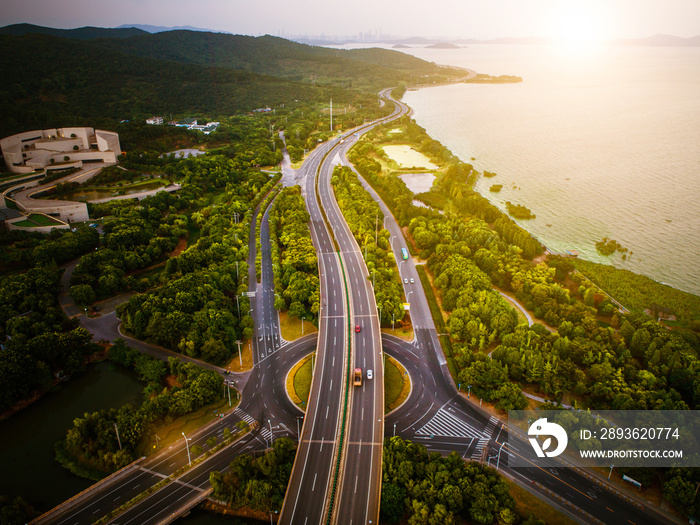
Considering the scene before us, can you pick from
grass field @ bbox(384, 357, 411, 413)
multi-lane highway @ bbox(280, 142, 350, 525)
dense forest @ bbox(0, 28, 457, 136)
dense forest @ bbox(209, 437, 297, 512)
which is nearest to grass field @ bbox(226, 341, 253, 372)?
multi-lane highway @ bbox(280, 142, 350, 525)

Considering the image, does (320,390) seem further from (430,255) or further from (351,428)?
(430,255)

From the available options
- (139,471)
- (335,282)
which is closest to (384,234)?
(335,282)

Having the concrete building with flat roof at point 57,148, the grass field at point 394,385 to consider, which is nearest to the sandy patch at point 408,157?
the concrete building with flat roof at point 57,148

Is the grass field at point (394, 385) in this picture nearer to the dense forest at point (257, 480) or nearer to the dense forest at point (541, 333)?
the dense forest at point (541, 333)

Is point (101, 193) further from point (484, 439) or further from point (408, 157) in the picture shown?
point (484, 439)

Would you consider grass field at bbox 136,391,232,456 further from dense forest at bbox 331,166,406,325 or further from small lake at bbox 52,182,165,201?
small lake at bbox 52,182,165,201

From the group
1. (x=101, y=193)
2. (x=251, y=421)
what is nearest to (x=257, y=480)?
(x=251, y=421)

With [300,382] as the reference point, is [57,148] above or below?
above
